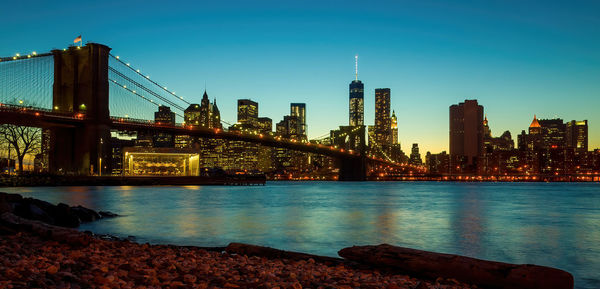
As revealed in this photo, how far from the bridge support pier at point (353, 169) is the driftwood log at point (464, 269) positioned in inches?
3148

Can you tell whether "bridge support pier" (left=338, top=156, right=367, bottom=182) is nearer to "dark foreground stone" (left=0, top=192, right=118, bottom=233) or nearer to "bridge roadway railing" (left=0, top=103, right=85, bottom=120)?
"bridge roadway railing" (left=0, top=103, right=85, bottom=120)

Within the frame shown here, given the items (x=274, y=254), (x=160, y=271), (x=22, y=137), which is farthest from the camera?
(x=22, y=137)

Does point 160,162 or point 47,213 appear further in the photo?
point 160,162

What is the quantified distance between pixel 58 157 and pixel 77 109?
5.19 metres

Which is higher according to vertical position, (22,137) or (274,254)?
(22,137)

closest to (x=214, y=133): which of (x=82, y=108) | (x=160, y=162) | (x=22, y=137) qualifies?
(x=160, y=162)

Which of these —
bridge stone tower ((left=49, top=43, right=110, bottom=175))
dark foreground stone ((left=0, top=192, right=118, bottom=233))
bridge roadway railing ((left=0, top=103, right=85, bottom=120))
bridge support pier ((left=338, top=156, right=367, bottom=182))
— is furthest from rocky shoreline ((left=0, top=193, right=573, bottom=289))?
bridge support pier ((left=338, top=156, right=367, bottom=182))

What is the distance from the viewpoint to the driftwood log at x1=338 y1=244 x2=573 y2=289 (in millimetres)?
5645

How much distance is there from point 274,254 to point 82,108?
4606cm

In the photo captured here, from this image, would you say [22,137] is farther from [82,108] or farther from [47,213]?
[47,213]

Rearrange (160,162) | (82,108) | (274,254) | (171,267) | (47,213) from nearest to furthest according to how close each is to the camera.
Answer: (171,267)
(274,254)
(47,213)
(82,108)
(160,162)

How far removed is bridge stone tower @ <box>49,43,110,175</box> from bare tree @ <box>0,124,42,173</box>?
1.38m

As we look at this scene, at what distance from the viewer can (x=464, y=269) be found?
614 centimetres

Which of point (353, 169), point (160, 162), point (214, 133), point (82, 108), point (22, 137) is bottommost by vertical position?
point (353, 169)
